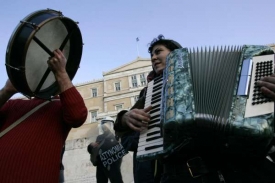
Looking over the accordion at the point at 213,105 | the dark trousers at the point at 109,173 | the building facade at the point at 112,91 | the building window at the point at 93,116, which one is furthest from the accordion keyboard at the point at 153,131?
the building window at the point at 93,116

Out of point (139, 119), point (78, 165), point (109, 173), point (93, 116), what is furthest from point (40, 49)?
point (93, 116)

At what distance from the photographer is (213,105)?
1469 millimetres

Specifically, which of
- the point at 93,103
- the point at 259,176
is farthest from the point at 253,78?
the point at 93,103

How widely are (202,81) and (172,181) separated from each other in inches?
25.2

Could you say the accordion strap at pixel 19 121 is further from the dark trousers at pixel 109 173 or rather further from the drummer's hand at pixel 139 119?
the dark trousers at pixel 109 173

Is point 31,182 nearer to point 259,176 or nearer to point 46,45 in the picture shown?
point 46,45

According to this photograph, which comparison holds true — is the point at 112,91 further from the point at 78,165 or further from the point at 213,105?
the point at 213,105

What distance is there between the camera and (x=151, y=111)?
1.71 metres

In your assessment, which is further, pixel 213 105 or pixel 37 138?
pixel 37 138

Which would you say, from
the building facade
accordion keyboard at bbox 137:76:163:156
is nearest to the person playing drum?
accordion keyboard at bbox 137:76:163:156

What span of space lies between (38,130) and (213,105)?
1.14 meters

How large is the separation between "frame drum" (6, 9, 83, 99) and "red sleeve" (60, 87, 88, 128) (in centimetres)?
22

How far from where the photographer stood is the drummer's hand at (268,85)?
1343 mm

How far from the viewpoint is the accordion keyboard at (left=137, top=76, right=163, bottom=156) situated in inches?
59.9
